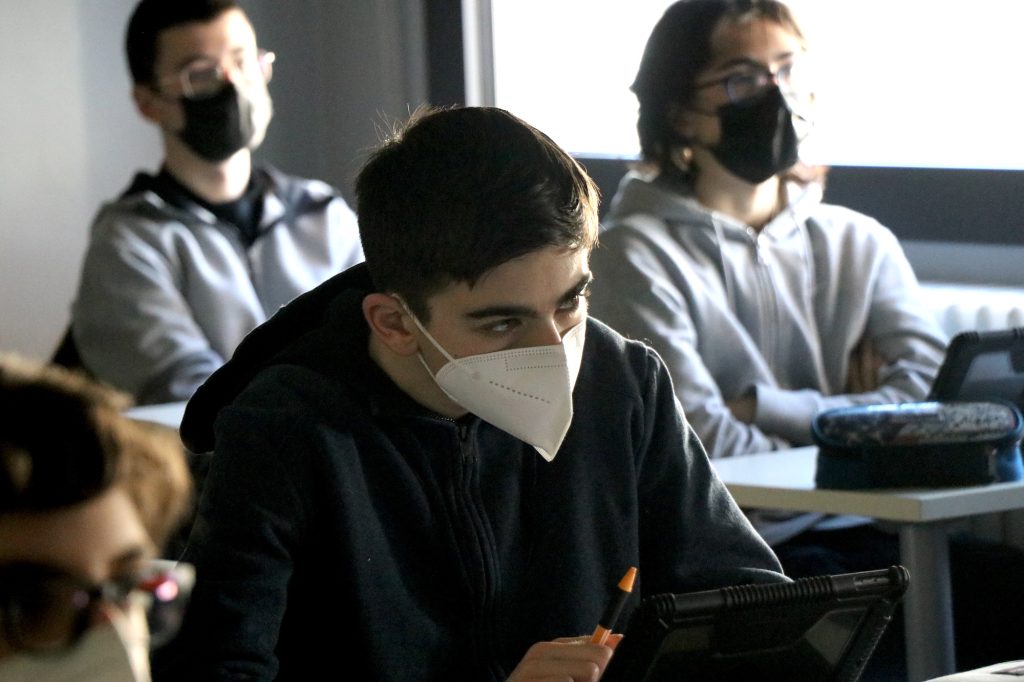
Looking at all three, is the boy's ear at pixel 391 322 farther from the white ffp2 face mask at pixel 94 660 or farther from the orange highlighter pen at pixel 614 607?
the white ffp2 face mask at pixel 94 660

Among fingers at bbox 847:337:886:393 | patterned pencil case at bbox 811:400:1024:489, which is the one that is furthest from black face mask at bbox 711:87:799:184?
patterned pencil case at bbox 811:400:1024:489

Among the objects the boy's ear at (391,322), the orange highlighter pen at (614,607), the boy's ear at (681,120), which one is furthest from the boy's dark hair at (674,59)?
the orange highlighter pen at (614,607)

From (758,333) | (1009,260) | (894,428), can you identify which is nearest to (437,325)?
(894,428)

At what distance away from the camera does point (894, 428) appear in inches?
91.2

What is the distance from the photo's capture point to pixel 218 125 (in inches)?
154

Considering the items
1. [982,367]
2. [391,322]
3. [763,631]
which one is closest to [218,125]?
[982,367]

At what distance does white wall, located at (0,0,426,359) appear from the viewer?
15.8ft

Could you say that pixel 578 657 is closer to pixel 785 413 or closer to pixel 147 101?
pixel 785 413

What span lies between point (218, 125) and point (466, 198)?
2495 millimetres

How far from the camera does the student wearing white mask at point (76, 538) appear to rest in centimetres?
77

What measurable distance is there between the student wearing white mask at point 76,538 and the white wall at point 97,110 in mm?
4155

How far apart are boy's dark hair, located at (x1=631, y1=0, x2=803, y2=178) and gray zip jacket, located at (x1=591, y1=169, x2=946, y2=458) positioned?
0.10 m

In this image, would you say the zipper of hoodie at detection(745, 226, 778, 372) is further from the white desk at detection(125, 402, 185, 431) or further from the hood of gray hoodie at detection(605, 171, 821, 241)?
the white desk at detection(125, 402, 185, 431)

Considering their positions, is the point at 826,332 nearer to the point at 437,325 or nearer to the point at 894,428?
the point at 894,428
